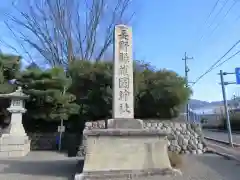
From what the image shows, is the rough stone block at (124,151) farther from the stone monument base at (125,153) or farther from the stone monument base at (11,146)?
the stone monument base at (11,146)

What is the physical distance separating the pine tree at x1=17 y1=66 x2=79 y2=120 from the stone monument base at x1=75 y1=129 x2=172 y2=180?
10.0 metres

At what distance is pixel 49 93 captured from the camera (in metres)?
16.8

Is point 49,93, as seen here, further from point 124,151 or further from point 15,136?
point 124,151

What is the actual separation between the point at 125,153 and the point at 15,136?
10407 millimetres

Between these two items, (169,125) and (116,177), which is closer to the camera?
(116,177)

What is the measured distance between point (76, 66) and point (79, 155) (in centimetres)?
620

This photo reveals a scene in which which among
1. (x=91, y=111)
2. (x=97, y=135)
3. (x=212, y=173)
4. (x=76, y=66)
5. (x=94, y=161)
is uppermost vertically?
(x=76, y=66)

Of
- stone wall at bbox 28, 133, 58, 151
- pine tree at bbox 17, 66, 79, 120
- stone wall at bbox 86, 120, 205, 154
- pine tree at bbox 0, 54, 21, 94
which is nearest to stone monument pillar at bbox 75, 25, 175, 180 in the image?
stone wall at bbox 86, 120, 205, 154

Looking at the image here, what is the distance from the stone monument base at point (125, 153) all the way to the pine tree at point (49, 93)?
10.0 metres

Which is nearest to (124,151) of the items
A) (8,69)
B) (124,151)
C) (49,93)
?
(124,151)

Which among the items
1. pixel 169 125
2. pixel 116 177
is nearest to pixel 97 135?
pixel 116 177

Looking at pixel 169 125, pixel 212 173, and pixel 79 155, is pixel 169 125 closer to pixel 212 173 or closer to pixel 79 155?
pixel 79 155

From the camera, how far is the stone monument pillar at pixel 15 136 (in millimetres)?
15266

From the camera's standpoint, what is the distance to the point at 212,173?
8.19 m
